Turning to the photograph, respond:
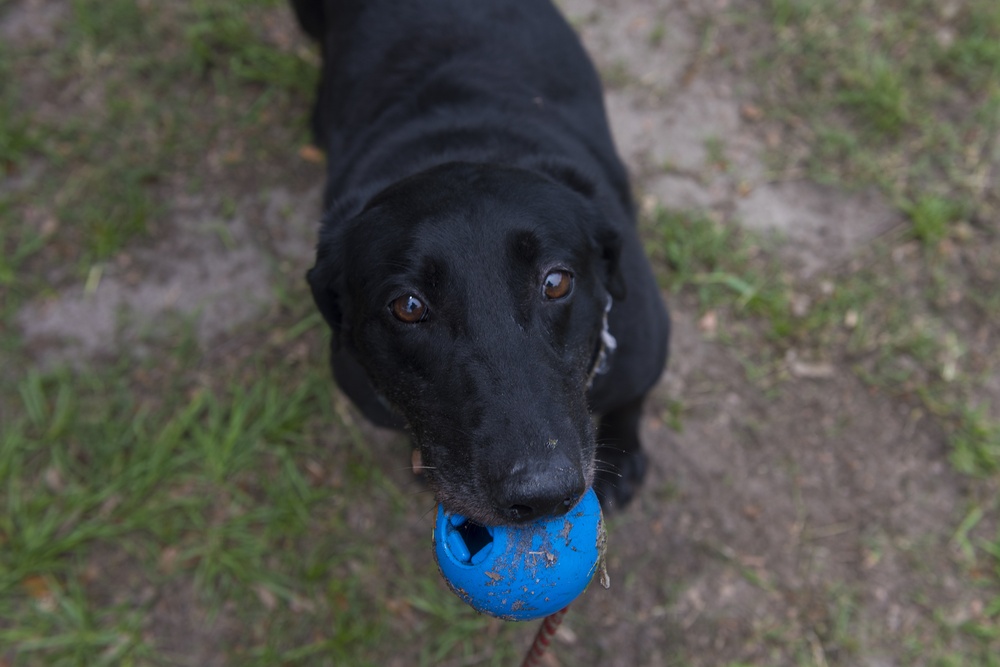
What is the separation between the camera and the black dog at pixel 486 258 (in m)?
1.91

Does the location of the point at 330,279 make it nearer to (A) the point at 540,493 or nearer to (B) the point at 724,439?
(A) the point at 540,493

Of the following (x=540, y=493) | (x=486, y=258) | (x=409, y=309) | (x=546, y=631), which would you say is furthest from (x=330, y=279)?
(x=546, y=631)

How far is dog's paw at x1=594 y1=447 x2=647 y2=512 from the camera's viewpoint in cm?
319

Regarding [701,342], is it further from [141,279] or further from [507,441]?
[141,279]

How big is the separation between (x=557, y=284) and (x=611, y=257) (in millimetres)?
408

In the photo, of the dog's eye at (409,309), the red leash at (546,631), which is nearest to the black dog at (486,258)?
the dog's eye at (409,309)

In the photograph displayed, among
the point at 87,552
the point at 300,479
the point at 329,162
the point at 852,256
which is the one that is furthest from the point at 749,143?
the point at 87,552

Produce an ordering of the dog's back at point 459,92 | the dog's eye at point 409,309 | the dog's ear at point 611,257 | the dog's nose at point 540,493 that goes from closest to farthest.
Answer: the dog's nose at point 540,493 → the dog's eye at point 409,309 → the dog's ear at point 611,257 → the dog's back at point 459,92

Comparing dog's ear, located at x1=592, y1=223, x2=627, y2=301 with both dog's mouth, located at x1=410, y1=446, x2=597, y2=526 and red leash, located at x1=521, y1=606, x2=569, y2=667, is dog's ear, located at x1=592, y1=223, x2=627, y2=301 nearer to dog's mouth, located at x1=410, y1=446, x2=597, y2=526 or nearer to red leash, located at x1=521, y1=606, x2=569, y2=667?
dog's mouth, located at x1=410, y1=446, x2=597, y2=526

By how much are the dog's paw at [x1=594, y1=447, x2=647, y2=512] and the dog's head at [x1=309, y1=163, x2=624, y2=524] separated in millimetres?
1002

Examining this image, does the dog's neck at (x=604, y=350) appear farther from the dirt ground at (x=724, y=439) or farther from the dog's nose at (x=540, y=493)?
the dirt ground at (x=724, y=439)

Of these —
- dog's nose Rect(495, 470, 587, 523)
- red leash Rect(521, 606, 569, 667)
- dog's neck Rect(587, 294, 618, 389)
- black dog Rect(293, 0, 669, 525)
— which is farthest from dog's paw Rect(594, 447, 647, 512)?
dog's nose Rect(495, 470, 587, 523)

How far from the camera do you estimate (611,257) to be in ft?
8.01

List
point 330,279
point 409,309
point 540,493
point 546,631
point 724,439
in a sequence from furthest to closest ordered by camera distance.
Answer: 1. point 724,439
2. point 330,279
3. point 409,309
4. point 546,631
5. point 540,493
